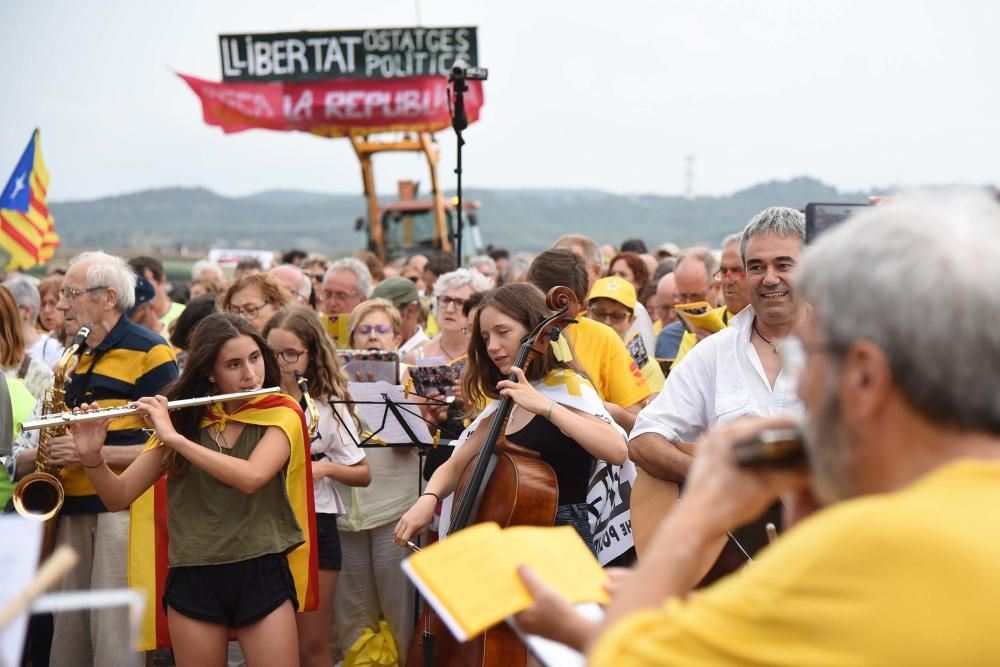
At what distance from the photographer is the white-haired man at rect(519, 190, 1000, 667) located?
139 centimetres

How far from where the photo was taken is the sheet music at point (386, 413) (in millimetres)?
5586

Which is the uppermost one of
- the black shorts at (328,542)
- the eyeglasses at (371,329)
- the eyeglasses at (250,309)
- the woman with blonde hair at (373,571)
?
the eyeglasses at (250,309)

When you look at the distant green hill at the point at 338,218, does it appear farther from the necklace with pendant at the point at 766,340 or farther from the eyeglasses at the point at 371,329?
the necklace with pendant at the point at 766,340

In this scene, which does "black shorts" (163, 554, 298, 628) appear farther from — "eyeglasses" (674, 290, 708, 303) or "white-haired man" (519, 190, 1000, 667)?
"eyeglasses" (674, 290, 708, 303)

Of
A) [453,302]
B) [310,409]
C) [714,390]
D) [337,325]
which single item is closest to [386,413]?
Result: [310,409]

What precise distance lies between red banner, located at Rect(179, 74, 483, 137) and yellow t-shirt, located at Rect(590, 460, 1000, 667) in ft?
69.1

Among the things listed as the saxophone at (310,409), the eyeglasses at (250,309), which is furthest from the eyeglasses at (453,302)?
the saxophone at (310,409)

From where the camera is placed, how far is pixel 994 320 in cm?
144

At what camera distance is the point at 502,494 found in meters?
4.10

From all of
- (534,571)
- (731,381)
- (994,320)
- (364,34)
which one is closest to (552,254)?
(731,381)

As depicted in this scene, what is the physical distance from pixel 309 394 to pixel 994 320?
4.49 m

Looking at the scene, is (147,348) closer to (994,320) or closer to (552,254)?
(552,254)

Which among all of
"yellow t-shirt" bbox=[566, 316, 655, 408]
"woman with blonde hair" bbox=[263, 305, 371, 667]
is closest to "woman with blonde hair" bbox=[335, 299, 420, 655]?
"woman with blonde hair" bbox=[263, 305, 371, 667]

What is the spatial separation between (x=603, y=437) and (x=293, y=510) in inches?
55.8
